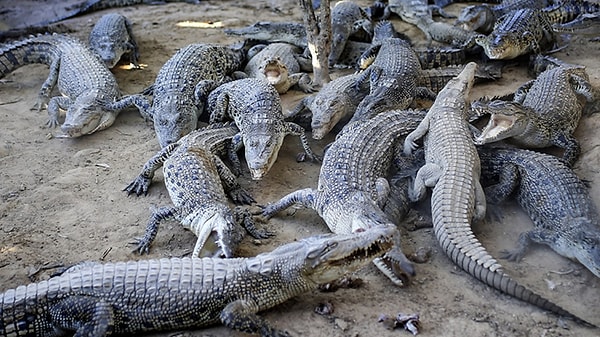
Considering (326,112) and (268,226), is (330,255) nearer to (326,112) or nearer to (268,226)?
(268,226)

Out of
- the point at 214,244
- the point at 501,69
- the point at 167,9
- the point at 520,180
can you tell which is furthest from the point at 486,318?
the point at 167,9

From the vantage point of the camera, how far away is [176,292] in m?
3.24

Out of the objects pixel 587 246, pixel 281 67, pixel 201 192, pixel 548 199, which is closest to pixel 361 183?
pixel 201 192

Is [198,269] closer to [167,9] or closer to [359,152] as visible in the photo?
[359,152]

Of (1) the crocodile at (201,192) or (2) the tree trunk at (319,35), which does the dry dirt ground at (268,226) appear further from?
(2) the tree trunk at (319,35)

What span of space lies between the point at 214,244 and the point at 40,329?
45.8 inches

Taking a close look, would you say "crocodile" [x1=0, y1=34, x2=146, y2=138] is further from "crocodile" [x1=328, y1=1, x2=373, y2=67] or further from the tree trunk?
"crocodile" [x1=328, y1=1, x2=373, y2=67]

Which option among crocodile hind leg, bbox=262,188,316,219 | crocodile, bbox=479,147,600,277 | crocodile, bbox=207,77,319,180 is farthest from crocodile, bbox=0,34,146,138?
crocodile, bbox=479,147,600,277

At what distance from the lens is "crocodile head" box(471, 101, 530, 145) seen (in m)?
4.79

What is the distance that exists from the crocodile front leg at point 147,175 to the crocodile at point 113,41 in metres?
2.63

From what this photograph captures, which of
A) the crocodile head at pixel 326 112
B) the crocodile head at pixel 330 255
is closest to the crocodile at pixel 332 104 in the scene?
the crocodile head at pixel 326 112

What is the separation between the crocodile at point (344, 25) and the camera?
7.24 meters

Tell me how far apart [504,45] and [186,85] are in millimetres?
3325

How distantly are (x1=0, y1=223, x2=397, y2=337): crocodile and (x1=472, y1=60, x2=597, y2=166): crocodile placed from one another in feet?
6.48
